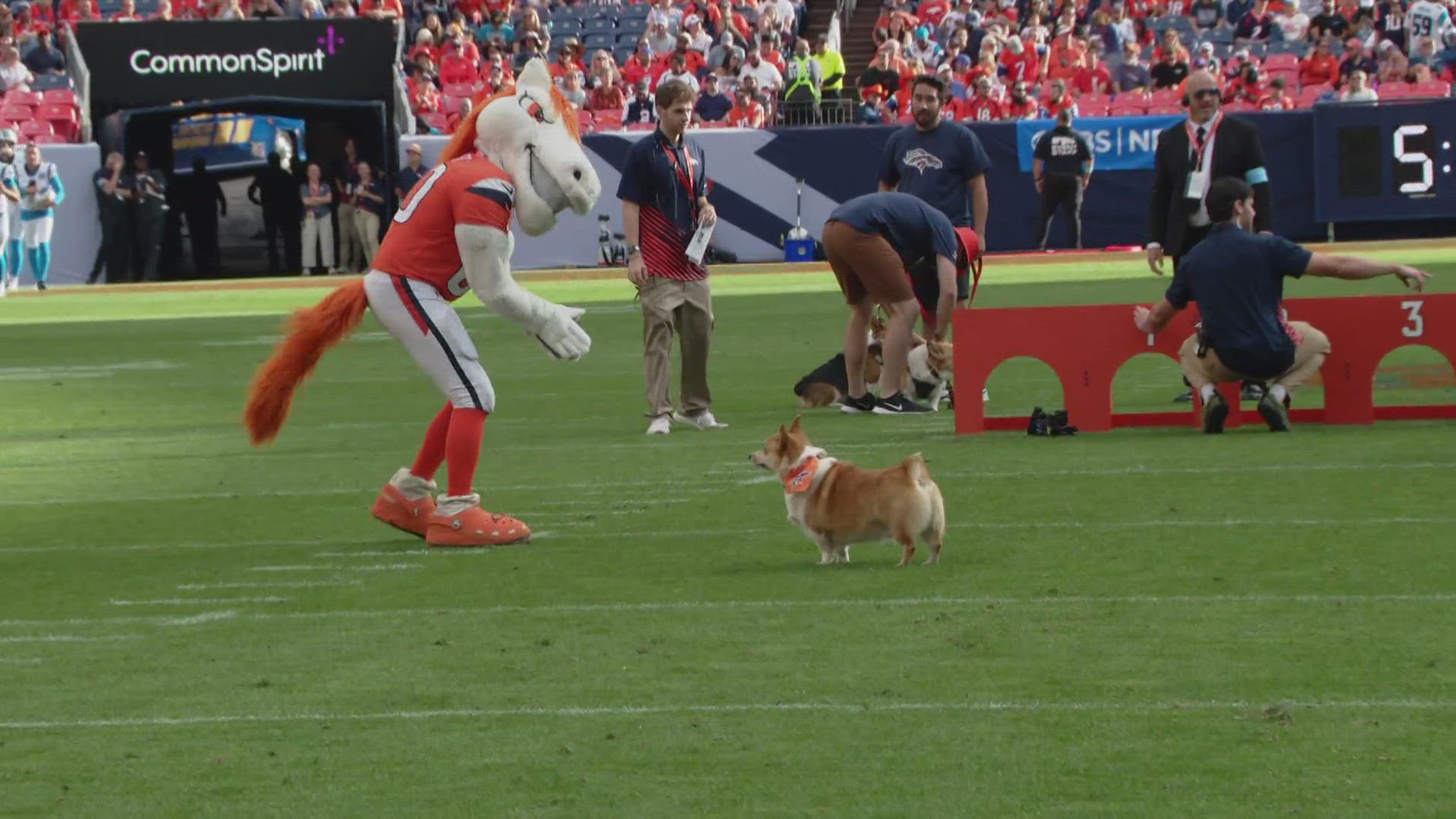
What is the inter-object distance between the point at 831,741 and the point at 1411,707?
1476 mm

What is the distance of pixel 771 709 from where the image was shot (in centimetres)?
604


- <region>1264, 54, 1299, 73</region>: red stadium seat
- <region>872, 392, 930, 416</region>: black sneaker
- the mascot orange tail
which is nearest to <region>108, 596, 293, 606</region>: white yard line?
the mascot orange tail

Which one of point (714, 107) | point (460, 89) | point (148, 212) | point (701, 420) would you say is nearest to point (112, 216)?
point (148, 212)

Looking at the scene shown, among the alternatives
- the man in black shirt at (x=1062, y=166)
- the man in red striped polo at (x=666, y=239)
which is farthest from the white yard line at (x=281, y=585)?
the man in black shirt at (x=1062, y=166)

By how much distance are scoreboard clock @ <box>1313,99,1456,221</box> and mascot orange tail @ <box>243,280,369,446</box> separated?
78.0 ft

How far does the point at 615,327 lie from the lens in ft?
70.9

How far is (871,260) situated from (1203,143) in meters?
2.16

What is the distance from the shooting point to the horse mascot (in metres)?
9.20

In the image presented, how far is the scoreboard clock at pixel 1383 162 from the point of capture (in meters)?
30.7

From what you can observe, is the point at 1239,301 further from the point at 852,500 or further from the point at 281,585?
the point at 281,585

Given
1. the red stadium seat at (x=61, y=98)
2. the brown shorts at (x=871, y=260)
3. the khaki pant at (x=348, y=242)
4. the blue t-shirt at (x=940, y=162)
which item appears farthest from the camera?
the khaki pant at (x=348, y=242)

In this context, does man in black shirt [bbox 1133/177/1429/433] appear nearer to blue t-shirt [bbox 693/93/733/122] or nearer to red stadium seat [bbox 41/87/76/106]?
blue t-shirt [bbox 693/93/733/122]

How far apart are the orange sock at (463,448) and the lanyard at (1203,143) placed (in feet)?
19.2

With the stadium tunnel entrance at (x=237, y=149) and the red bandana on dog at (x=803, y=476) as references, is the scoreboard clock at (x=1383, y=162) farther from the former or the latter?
the red bandana on dog at (x=803, y=476)
